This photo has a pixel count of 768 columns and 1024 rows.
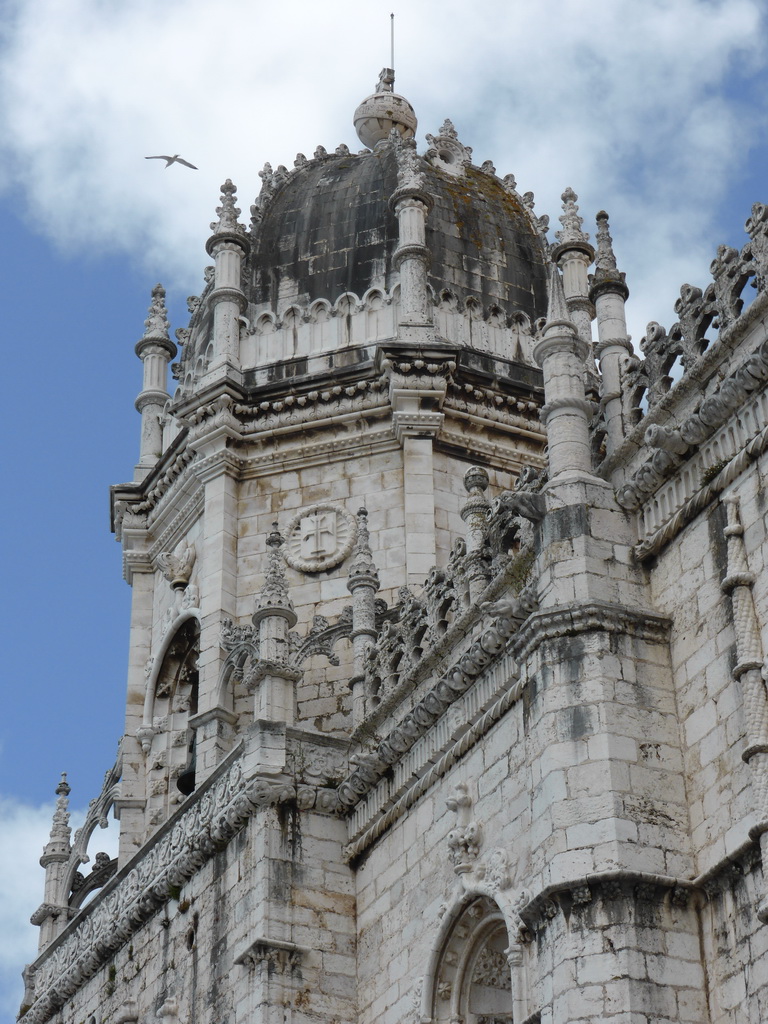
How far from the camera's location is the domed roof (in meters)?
27.5

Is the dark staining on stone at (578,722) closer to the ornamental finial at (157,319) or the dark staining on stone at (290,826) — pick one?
the dark staining on stone at (290,826)

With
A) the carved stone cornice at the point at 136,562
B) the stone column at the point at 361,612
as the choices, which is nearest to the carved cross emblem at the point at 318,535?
the stone column at the point at 361,612

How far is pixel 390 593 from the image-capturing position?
24.5m

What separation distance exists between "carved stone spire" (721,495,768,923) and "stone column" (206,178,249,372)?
12007 mm

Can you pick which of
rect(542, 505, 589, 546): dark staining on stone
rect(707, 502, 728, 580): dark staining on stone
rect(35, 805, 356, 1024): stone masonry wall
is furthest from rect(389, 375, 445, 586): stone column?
rect(707, 502, 728, 580): dark staining on stone

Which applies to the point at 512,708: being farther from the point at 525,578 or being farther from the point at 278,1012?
the point at 278,1012

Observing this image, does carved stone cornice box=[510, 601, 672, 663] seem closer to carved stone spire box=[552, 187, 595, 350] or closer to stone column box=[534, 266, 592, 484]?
stone column box=[534, 266, 592, 484]

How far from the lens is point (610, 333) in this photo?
66.1 ft

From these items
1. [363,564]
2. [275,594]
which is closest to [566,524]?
[363,564]

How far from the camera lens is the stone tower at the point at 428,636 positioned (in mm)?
15727

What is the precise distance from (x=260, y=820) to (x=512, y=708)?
400 cm

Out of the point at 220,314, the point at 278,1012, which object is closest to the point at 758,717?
the point at 278,1012

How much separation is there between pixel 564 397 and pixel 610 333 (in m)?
1.99

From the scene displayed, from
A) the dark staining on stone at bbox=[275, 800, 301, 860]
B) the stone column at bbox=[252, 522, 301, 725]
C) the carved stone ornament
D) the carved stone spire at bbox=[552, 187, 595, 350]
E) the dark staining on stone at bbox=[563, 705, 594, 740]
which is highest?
the carved stone spire at bbox=[552, 187, 595, 350]
